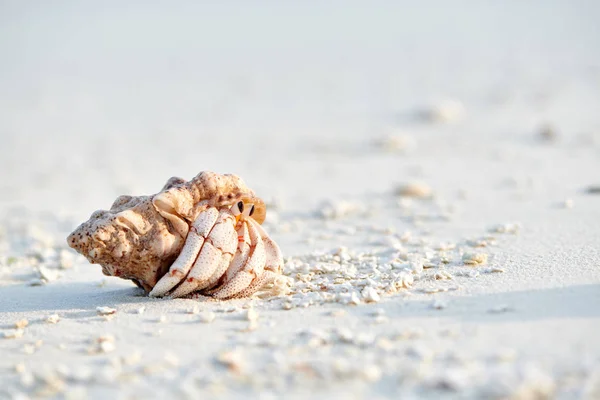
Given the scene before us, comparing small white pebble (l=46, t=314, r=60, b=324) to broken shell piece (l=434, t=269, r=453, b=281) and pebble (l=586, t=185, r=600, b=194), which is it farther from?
pebble (l=586, t=185, r=600, b=194)

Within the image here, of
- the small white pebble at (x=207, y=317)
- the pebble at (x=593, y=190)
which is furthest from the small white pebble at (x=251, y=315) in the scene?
the pebble at (x=593, y=190)

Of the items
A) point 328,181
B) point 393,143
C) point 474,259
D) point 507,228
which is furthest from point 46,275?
point 393,143

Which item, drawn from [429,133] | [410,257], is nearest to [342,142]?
[429,133]

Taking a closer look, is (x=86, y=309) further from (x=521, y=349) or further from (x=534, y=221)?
(x=534, y=221)

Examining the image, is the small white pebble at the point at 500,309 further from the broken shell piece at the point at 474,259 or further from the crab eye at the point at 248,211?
the crab eye at the point at 248,211

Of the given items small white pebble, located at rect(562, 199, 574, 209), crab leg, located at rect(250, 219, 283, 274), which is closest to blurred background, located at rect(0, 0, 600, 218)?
small white pebble, located at rect(562, 199, 574, 209)

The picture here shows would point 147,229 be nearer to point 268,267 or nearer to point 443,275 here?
point 268,267

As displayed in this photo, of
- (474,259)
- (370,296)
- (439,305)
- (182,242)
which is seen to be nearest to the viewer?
(439,305)
